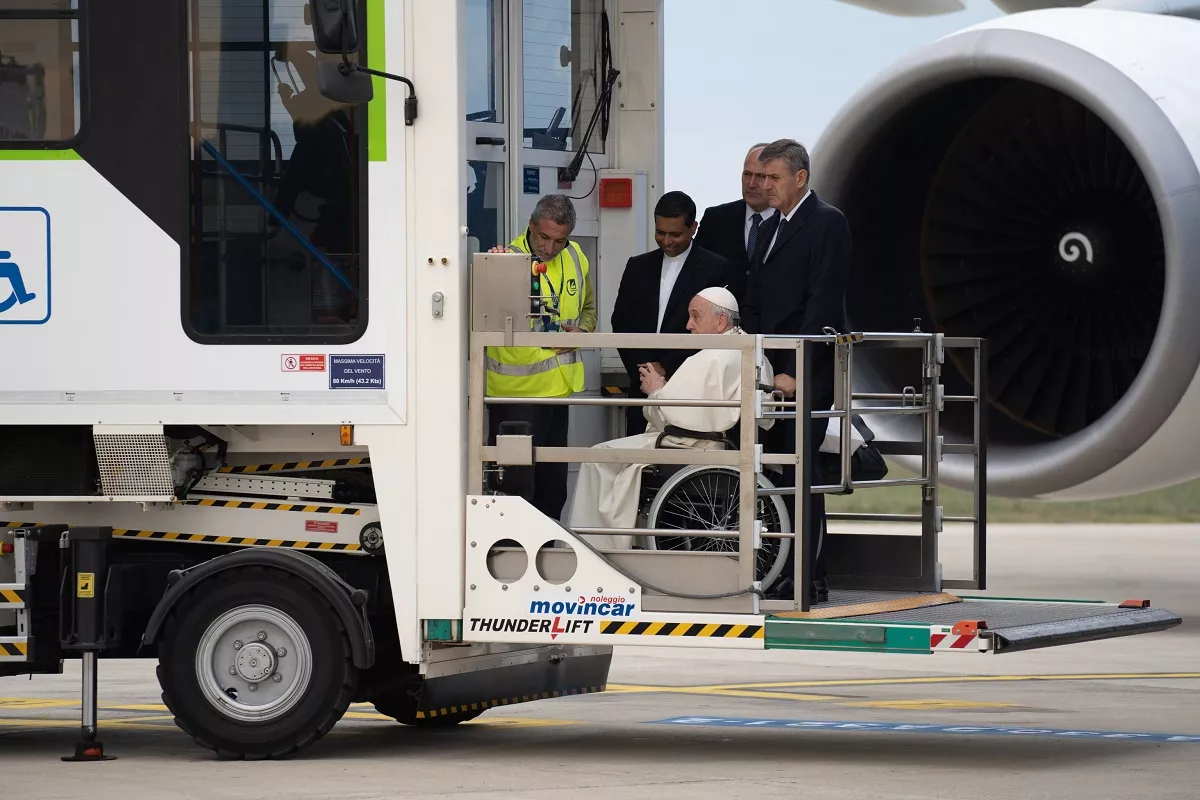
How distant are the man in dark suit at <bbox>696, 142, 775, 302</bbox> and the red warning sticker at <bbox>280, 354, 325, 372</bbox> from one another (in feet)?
5.96

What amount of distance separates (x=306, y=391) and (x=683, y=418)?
133 centimetres

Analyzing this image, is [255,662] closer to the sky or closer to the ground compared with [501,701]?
closer to the sky

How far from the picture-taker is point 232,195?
719cm

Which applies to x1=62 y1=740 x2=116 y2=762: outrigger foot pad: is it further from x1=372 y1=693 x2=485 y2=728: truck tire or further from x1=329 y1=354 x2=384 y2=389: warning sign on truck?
x1=329 y1=354 x2=384 y2=389: warning sign on truck

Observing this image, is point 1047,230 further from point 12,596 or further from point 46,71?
point 12,596

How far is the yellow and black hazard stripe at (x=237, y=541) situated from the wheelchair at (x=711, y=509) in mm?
1087

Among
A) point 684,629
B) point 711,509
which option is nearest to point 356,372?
point 711,509

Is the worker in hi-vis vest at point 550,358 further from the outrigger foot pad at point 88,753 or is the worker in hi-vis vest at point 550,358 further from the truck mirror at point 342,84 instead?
the outrigger foot pad at point 88,753

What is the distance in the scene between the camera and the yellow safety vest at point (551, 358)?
7504 mm

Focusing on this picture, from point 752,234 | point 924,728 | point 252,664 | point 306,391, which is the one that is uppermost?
point 752,234

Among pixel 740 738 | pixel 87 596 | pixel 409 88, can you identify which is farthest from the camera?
pixel 740 738

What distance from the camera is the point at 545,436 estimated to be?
7.71 meters

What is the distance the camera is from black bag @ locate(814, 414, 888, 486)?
7785 mm

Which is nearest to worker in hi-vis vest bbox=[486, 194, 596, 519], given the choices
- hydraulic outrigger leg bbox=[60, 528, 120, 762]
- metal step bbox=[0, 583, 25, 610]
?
hydraulic outrigger leg bbox=[60, 528, 120, 762]
